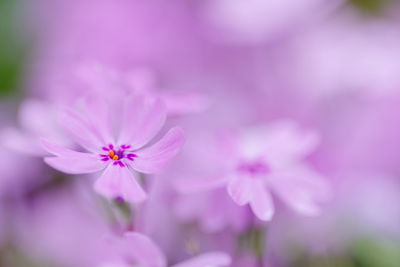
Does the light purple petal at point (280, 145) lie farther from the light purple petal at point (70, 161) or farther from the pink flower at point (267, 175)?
the light purple petal at point (70, 161)

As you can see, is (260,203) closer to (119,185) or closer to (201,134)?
(119,185)

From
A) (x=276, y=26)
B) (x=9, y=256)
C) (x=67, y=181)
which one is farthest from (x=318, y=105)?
(x=9, y=256)

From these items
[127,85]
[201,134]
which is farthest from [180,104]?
[201,134]

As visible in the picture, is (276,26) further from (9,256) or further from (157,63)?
(9,256)

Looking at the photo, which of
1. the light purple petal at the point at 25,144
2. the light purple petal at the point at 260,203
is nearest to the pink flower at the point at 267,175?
the light purple petal at the point at 260,203

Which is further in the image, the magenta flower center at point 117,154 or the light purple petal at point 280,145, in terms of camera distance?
the light purple petal at point 280,145

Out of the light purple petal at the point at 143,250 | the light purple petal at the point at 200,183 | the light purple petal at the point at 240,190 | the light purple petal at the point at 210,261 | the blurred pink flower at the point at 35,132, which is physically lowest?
the light purple petal at the point at 210,261

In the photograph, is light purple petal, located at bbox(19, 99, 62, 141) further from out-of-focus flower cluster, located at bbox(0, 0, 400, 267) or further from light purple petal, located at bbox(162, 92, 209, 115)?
light purple petal, located at bbox(162, 92, 209, 115)
